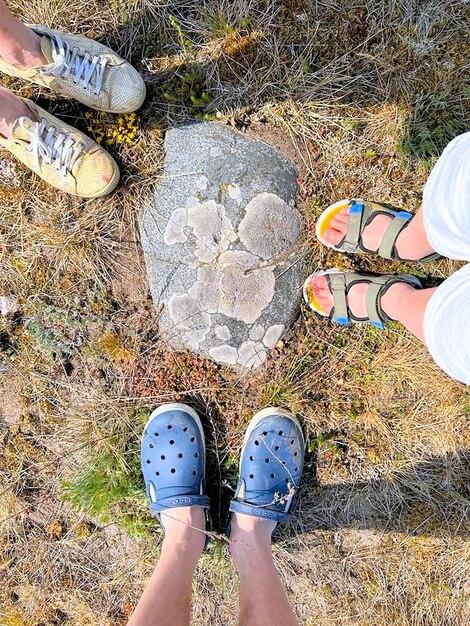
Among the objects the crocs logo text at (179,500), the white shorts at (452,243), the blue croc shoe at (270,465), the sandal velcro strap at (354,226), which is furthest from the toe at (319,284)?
the crocs logo text at (179,500)

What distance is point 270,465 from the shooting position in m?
3.13

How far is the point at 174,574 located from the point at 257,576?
407 millimetres

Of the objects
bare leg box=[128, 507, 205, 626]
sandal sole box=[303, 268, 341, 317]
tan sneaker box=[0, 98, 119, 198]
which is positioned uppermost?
tan sneaker box=[0, 98, 119, 198]

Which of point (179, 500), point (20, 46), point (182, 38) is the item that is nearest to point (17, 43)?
point (20, 46)

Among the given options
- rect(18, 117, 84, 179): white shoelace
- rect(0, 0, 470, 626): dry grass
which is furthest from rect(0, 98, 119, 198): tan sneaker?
rect(0, 0, 470, 626): dry grass

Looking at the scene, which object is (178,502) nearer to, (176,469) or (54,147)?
(176,469)

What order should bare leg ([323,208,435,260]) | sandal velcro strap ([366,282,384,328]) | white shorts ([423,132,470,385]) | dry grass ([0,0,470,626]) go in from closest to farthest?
white shorts ([423,132,470,385]) < bare leg ([323,208,435,260]) < sandal velcro strap ([366,282,384,328]) < dry grass ([0,0,470,626])

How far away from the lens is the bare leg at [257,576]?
260 centimetres

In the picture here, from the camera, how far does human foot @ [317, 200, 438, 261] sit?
2.94m

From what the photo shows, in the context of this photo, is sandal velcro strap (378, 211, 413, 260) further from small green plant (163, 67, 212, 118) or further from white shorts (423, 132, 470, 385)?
small green plant (163, 67, 212, 118)

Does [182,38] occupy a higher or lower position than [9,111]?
higher

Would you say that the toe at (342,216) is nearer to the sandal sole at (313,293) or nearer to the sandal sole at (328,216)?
the sandal sole at (328,216)

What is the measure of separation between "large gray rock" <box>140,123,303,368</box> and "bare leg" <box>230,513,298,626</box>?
869 mm

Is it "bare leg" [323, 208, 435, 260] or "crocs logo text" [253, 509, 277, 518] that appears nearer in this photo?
"bare leg" [323, 208, 435, 260]
